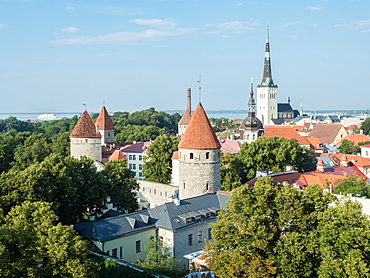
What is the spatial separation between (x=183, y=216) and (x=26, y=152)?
3018 centimetres

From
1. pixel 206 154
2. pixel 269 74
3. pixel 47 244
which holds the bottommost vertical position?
pixel 47 244

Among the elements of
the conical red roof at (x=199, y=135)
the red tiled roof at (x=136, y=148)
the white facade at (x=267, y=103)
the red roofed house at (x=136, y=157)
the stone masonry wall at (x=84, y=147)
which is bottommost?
the red roofed house at (x=136, y=157)

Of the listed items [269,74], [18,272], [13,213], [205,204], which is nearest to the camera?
[18,272]

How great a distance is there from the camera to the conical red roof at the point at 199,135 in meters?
31.2

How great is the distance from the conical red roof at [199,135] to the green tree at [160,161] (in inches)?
588

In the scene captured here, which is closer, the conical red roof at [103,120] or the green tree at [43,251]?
the green tree at [43,251]

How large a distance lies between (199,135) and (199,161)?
1.83 m

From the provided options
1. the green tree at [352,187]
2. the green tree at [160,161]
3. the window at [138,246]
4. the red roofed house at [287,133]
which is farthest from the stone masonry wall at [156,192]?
the red roofed house at [287,133]

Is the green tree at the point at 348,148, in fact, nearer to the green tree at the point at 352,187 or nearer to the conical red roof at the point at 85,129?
the green tree at the point at 352,187

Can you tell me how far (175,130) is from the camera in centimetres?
13362

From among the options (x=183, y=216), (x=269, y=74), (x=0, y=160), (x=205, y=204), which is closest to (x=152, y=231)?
(x=183, y=216)

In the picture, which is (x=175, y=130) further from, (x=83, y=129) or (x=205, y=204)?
(x=205, y=204)

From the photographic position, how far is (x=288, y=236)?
18969 mm

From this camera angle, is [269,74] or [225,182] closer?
[225,182]
